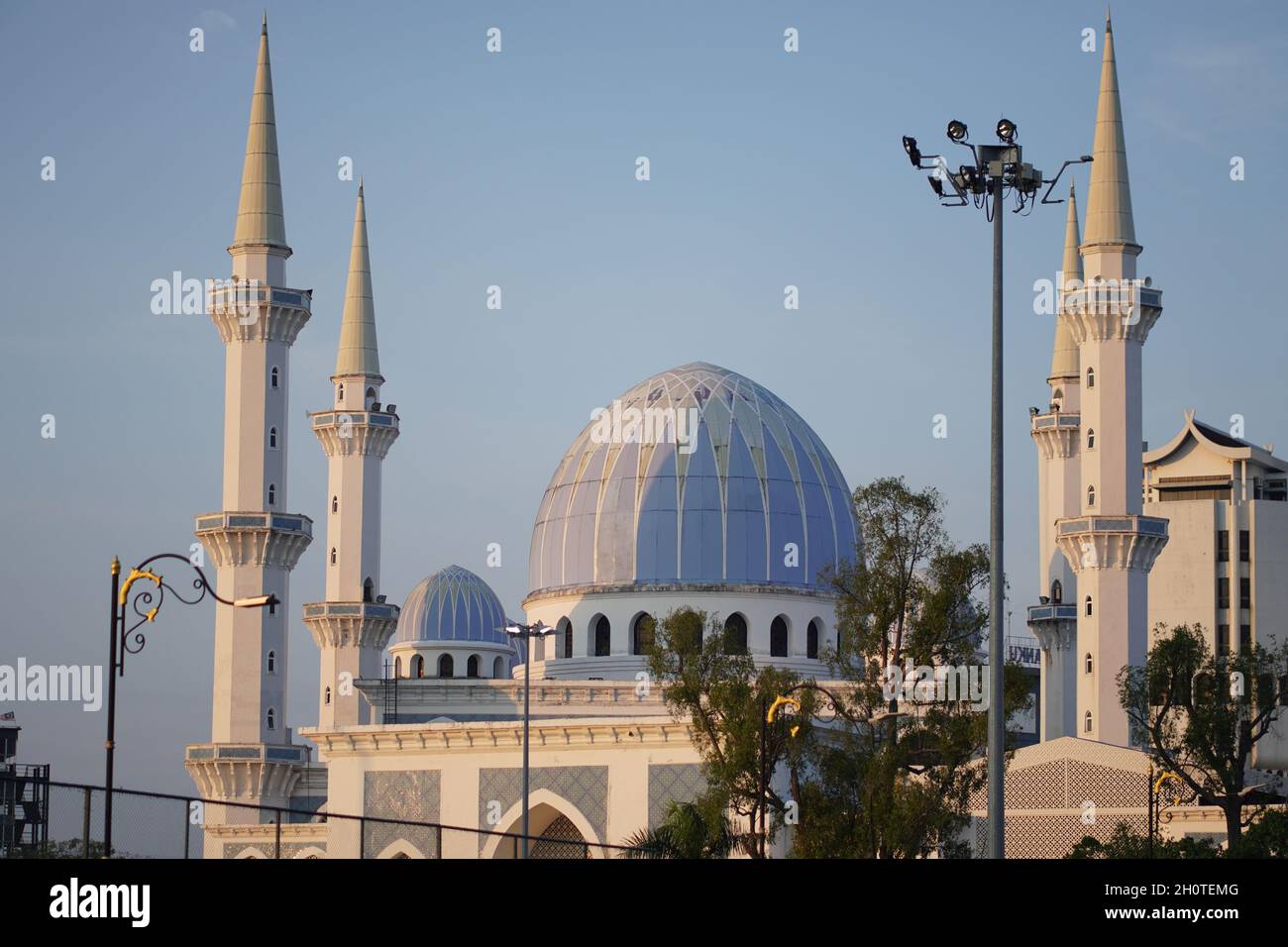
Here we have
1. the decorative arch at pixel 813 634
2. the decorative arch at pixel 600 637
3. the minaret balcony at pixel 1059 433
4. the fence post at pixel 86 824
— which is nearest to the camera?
the fence post at pixel 86 824

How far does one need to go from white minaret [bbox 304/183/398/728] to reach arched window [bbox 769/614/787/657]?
12.5 meters

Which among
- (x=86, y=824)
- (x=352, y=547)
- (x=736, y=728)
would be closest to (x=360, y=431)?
(x=352, y=547)

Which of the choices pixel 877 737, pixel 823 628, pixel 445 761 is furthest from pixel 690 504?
pixel 877 737

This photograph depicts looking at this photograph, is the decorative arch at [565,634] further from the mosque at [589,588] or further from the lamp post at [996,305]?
the lamp post at [996,305]

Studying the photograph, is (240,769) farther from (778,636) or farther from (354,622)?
(778,636)

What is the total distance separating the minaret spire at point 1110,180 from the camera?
65.6m

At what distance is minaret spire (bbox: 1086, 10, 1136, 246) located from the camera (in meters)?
65.6

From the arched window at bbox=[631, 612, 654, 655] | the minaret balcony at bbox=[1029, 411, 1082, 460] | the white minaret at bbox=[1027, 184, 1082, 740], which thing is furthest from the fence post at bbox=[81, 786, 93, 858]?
the minaret balcony at bbox=[1029, 411, 1082, 460]

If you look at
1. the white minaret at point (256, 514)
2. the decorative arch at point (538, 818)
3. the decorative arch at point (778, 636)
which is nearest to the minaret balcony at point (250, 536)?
the white minaret at point (256, 514)

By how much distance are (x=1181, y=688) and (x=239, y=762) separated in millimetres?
26399

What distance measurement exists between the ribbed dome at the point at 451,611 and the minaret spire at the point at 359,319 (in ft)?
29.9
